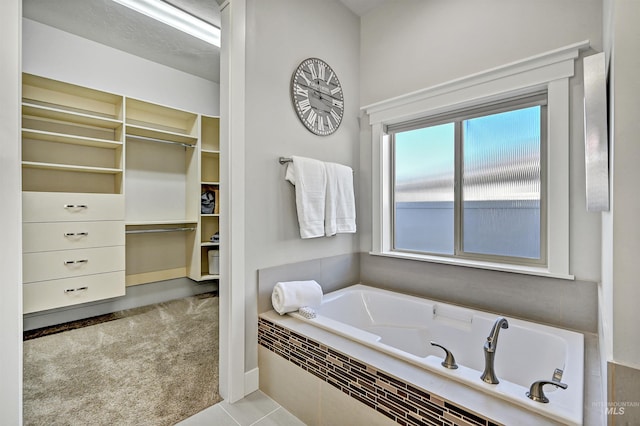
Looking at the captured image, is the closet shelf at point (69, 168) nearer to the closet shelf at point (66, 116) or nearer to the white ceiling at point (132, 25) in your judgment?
the closet shelf at point (66, 116)

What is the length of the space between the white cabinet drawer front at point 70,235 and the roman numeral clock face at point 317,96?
2.22 meters

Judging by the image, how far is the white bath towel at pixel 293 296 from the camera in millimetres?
1807

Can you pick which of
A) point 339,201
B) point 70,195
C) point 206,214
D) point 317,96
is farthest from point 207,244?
point 317,96

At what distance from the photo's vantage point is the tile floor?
61.6 inches

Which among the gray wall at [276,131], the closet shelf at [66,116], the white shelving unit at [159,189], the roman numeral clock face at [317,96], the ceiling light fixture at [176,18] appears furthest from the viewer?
the white shelving unit at [159,189]

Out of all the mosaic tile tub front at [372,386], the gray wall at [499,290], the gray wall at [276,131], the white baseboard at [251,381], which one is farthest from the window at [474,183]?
the white baseboard at [251,381]

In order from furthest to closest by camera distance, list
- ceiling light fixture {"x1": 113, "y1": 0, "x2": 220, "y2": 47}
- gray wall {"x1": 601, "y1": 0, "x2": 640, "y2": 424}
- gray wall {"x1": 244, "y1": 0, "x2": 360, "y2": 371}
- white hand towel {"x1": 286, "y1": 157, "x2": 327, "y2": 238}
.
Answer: ceiling light fixture {"x1": 113, "y1": 0, "x2": 220, "y2": 47} → white hand towel {"x1": 286, "y1": 157, "x2": 327, "y2": 238} → gray wall {"x1": 244, "y1": 0, "x2": 360, "y2": 371} → gray wall {"x1": 601, "y1": 0, "x2": 640, "y2": 424}

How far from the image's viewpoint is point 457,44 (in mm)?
2070

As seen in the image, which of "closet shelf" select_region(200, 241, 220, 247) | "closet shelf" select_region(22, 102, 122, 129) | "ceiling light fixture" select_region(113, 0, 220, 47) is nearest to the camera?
"ceiling light fixture" select_region(113, 0, 220, 47)

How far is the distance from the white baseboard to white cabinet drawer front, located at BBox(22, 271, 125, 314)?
194 centimetres

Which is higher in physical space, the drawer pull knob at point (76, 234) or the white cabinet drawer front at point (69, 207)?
the white cabinet drawer front at point (69, 207)

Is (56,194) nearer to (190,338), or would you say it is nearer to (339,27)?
(190,338)

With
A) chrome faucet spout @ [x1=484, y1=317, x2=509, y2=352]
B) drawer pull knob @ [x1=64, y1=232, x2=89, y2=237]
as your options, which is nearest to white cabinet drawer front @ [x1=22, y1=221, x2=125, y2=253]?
drawer pull knob @ [x1=64, y1=232, x2=89, y2=237]

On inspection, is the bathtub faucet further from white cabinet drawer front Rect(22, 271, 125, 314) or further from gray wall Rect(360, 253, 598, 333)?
white cabinet drawer front Rect(22, 271, 125, 314)
